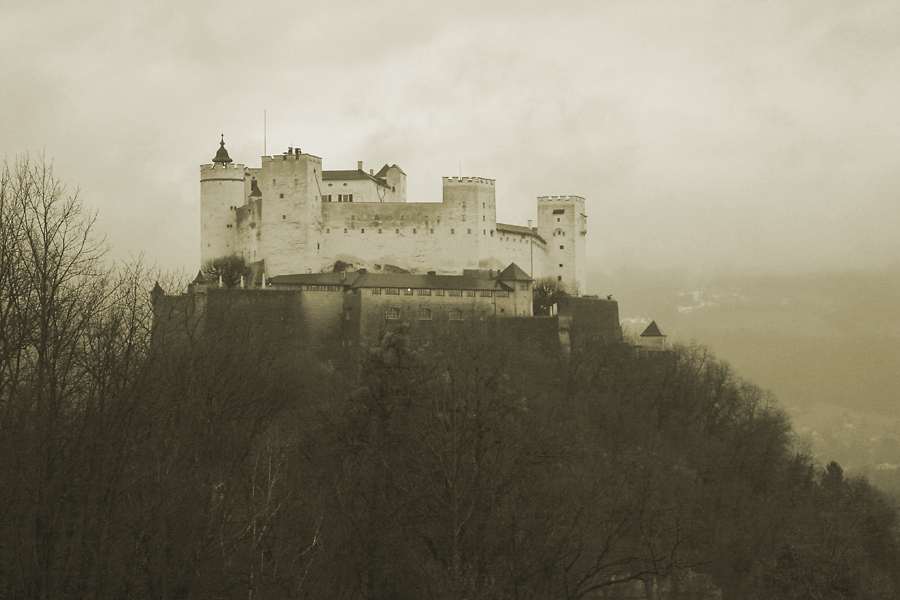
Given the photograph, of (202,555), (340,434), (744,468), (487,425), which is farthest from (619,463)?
(202,555)

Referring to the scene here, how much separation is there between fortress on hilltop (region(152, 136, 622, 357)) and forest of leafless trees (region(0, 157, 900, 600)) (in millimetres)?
10722

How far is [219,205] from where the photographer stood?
65.4 m

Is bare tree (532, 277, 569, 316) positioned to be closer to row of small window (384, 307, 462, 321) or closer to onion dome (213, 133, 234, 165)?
row of small window (384, 307, 462, 321)

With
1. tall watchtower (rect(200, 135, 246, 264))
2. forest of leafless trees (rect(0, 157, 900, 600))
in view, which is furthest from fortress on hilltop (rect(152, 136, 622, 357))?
forest of leafless trees (rect(0, 157, 900, 600))

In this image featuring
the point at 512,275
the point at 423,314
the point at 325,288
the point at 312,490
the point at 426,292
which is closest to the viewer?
the point at 312,490

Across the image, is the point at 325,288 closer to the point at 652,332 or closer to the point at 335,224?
the point at 335,224

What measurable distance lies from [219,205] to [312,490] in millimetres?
43444

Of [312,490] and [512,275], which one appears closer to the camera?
[312,490]

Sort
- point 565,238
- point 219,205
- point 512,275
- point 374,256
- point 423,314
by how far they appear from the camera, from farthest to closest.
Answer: point 565,238 < point 219,205 < point 374,256 < point 512,275 < point 423,314

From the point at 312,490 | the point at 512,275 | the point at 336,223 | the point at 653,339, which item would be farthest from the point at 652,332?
the point at 312,490

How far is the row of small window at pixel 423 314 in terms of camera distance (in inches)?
2215

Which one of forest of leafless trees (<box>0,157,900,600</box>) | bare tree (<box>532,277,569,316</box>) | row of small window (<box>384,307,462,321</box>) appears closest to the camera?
forest of leafless trees (<box>0,157,900,600</box>)

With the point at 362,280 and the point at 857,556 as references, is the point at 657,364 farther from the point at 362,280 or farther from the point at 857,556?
the point at 857,556

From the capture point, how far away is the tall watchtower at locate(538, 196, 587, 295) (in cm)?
7031
